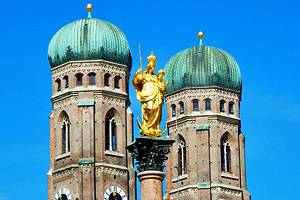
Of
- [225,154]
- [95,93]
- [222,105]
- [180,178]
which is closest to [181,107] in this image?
[222,105]

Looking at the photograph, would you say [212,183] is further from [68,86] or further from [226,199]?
[68,86]

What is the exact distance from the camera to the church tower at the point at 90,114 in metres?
116

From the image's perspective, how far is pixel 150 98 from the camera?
55656 millimetres

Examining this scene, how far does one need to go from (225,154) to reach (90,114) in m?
14.1

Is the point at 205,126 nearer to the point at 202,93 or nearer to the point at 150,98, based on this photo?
the point at 202,93

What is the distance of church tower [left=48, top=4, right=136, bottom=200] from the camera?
11619 centimetres

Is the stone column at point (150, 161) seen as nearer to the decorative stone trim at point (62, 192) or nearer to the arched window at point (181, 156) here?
the decorative stone trim at point (62, 192)

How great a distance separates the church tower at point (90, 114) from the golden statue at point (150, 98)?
194 feet

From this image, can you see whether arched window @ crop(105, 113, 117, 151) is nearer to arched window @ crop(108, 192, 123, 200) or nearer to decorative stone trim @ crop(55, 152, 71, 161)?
decorative stone trim @ crop(55, 152, 71, 161)

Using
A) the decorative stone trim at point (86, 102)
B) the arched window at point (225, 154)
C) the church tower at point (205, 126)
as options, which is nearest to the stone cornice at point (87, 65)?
the decorative stone trim at point (86, 102)

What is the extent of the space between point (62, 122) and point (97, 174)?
21.0ft

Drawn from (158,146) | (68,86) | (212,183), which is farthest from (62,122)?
(158,146)

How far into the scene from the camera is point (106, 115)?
390 feet

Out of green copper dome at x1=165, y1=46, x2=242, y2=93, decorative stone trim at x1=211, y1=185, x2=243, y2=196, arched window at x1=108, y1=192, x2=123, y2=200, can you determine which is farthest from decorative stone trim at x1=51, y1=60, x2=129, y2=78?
decorative stone trim at x1=211, y1=185, x2=243, y2=196
